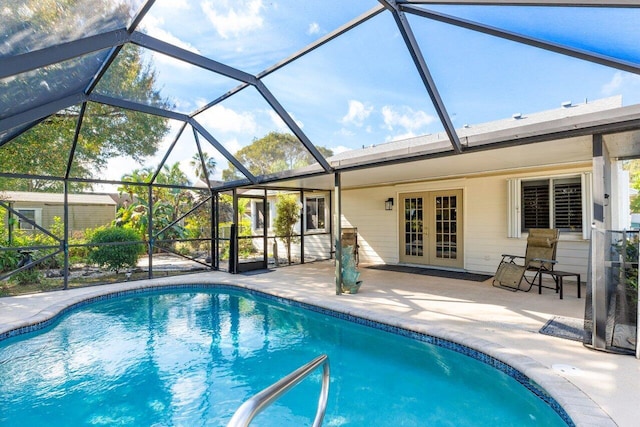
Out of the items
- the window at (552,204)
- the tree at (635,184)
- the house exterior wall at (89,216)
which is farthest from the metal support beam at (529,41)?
the tree at (635,184)

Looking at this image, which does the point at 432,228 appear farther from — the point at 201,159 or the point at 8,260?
the point at 8,260

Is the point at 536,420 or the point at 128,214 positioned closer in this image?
the point at 536,420

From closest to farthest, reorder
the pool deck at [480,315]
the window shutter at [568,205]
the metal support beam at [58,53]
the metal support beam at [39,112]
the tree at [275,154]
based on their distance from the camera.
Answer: the pool deck at [480,315] < the metal support beam at [58,53] < the metal support beam at [39,112] < the tree at [275,154] < the window shutter at [568,205]

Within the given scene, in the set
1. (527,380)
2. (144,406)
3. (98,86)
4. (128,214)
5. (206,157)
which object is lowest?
(144,406)

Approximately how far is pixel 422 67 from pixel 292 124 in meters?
2.58

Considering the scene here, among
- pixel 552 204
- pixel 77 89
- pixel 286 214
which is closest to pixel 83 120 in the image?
pixel 77 89

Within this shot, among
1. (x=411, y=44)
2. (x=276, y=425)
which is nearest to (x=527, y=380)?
(x=276, y=425)

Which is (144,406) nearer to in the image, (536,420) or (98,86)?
(536,420)

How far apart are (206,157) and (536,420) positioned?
820 cm

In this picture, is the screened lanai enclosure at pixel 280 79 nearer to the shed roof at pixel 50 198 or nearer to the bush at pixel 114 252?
the bush at pixel 114 252

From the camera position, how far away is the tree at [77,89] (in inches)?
119

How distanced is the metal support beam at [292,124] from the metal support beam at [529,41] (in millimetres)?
2771

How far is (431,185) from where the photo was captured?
8.97 m

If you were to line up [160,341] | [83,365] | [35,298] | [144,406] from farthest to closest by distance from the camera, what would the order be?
[35,298] < [160,341] < [83,365] < [144,406]
